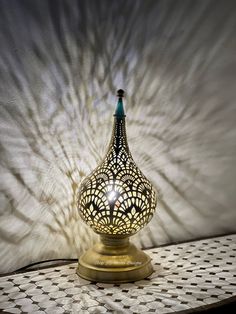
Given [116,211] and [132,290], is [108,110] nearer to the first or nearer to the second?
[116,211]

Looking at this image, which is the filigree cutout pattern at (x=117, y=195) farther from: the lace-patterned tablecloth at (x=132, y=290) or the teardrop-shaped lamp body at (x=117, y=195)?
the lace-patterned tablecloth at (x=132, y=290)

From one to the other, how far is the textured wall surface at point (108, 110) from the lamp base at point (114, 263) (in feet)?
0.54

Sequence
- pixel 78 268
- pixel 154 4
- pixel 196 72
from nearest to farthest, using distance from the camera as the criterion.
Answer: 1. pixel 78 268
2. pixel 154 4
3. pixel 196 72

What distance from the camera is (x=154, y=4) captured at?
A: 4.42 ft

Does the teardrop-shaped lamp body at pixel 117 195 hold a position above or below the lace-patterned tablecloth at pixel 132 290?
above

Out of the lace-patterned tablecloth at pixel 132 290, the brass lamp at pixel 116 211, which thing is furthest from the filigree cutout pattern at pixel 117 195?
the lace-patterned tablecloth at pixel 132 290

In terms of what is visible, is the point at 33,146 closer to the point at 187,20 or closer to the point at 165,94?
the point at 165,94

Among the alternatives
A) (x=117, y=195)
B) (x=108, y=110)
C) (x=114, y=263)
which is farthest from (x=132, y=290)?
(x=108, y=110)

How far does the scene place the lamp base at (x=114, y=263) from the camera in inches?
43.2

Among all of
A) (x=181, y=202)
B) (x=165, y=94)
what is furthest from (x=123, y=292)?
(x=165, y=94)

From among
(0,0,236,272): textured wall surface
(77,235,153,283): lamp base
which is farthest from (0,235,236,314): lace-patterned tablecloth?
(0,0,236,272): textured wall surface

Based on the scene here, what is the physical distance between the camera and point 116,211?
107 cm

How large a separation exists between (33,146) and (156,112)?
40 cm

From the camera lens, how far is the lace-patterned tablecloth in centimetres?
96
